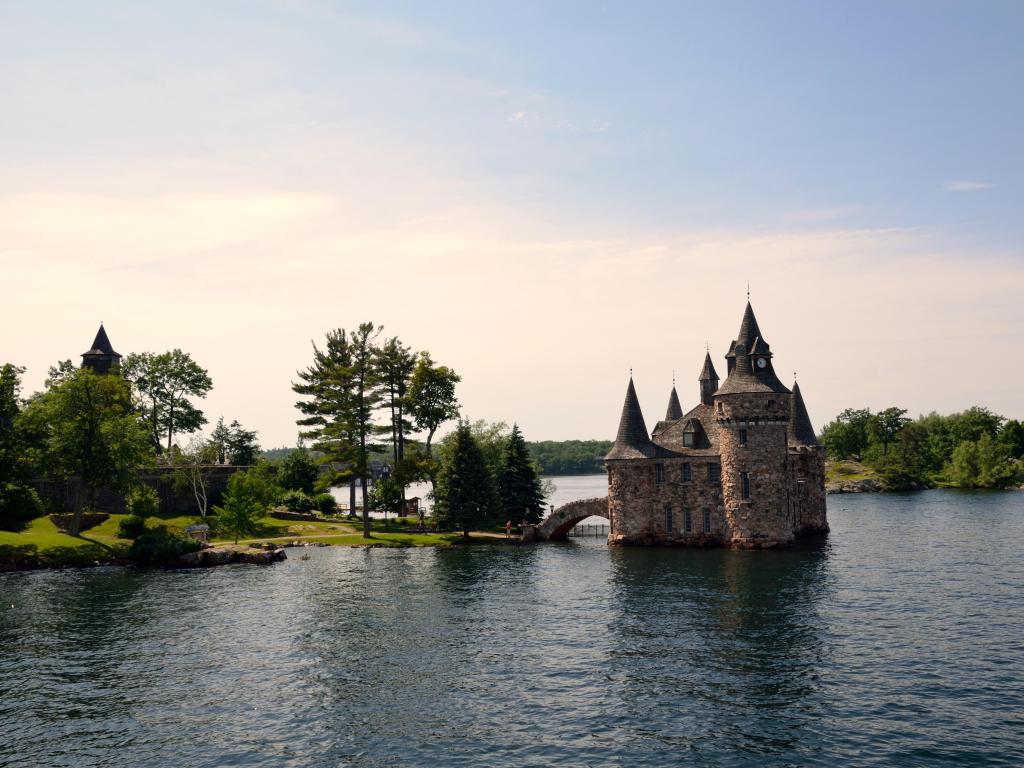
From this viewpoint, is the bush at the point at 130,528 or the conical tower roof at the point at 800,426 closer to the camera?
the bush at the point at 130,528

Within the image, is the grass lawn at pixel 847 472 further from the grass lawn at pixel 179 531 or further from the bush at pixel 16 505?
the bush at pixel 16 505

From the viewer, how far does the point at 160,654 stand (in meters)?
38.2

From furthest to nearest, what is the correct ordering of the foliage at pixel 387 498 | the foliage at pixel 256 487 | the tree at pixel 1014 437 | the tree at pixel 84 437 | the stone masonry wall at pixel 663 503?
1. the tree at pixel 1014 437
2. the foliage at pixel 387 498
3. the foliage at pixel 256 487
4. the tree at pixel 84 437
5. the stone masonry wall at pixel 663 503

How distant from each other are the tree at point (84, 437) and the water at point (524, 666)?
14.6 metres

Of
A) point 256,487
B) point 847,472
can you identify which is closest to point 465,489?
point 256,487

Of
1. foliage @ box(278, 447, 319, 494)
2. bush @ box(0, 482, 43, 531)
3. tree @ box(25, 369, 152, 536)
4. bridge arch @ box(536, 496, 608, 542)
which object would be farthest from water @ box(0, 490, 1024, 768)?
foliage @ box(278, 447, 319, 494)

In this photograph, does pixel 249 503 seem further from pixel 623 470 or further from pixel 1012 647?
pixel 1012 647

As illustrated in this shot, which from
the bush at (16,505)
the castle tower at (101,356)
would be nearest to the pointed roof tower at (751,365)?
Result: the bush at (16,505)

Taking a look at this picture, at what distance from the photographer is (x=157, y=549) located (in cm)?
6706

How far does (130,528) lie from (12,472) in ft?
37.3

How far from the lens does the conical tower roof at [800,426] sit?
272 feet

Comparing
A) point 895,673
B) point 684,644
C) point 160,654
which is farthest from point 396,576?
point 895,673

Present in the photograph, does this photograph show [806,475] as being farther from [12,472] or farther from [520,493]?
[12,472]

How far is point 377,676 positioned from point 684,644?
587 inches
